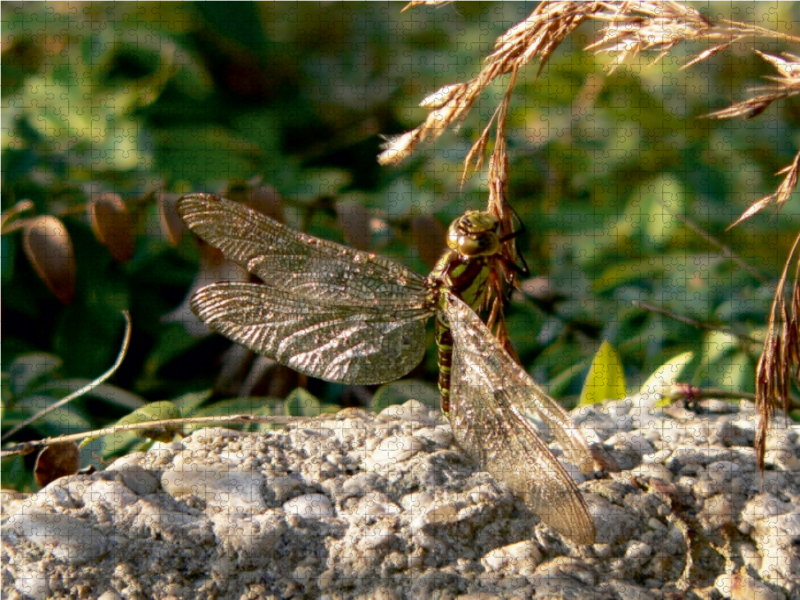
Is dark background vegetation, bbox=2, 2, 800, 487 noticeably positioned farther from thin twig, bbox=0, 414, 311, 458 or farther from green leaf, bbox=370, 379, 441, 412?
thin twig, bbox=0, 414, 311, 458

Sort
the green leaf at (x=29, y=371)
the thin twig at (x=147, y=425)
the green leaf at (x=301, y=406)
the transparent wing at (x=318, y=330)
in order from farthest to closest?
the green leaf at (x=29, y=371) < the green leaf at (x=301, y=406) < the transparent wing at (x=318, y=330) < the thin twig at (x=147, y=425)

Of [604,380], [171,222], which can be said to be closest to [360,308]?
[604,380]

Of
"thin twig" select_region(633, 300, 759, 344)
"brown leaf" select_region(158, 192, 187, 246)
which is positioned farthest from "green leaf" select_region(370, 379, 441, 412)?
"brown leaf" select_region(158, 192, 187, 246)

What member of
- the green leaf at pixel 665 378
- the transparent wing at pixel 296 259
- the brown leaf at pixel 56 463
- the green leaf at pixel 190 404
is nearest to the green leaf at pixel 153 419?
the brown leaf at pixel 56 463

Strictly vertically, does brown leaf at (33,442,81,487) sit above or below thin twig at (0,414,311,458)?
below

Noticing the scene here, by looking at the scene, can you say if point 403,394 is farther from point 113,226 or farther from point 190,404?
point 113,226

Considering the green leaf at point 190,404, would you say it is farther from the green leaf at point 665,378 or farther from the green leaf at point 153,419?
the green leaf at point 665,378

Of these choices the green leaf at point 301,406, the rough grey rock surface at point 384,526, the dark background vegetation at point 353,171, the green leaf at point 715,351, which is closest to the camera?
the rough grey rock surface at point 384,526
